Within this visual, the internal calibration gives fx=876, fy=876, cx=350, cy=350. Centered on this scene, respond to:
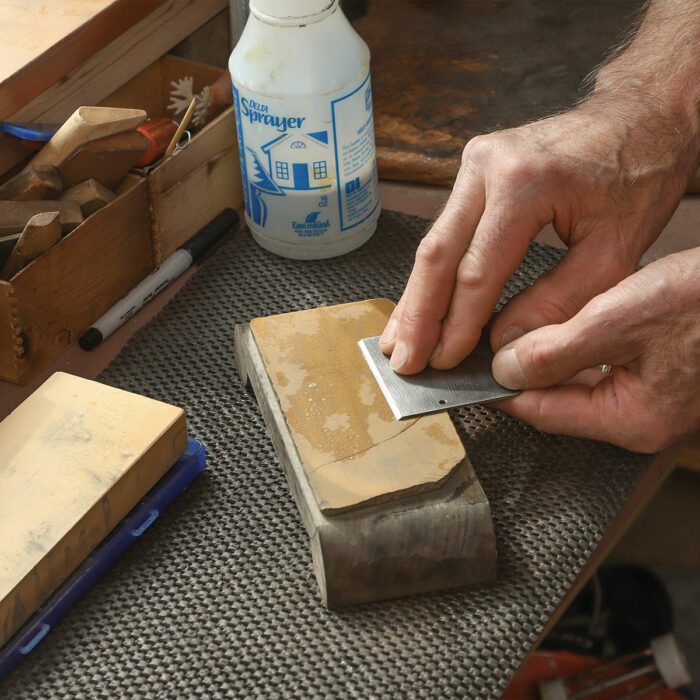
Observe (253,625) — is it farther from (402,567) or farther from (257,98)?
(257,98)

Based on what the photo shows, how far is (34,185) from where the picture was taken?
2.55 ft

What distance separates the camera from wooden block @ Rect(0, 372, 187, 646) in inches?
22.7

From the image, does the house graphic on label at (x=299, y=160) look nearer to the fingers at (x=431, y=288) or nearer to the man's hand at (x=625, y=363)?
the fingers at (x=431, y=288)

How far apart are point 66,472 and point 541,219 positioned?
42 cm

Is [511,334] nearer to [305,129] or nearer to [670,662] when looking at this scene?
[305,129]

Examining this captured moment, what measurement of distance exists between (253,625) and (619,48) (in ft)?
2.31

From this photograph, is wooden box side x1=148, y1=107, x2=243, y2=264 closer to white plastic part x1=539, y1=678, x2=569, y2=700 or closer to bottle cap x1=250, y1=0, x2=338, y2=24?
bottle cap x1=250, y1=0, x2=338, y2=24

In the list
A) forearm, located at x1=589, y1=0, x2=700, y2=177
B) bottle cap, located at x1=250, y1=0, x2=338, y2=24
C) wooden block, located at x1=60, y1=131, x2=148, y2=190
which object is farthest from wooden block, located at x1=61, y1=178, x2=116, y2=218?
forearm, located at x1=589, y1=0, x2=700, y2=177

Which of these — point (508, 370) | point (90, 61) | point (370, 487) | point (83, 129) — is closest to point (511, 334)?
point (508, 370)

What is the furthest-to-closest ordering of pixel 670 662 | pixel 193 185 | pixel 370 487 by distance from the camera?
pixel 670 662
pixel 193 185
pixel 370 487

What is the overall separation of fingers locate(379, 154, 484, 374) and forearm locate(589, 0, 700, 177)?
19 cm

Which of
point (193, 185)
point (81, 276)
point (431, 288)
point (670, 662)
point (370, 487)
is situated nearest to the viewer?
point (370, 487)

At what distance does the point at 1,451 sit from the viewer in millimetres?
638

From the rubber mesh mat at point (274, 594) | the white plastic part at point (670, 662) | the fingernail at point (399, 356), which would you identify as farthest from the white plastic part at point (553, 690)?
the fingernail at point (399, 356)
